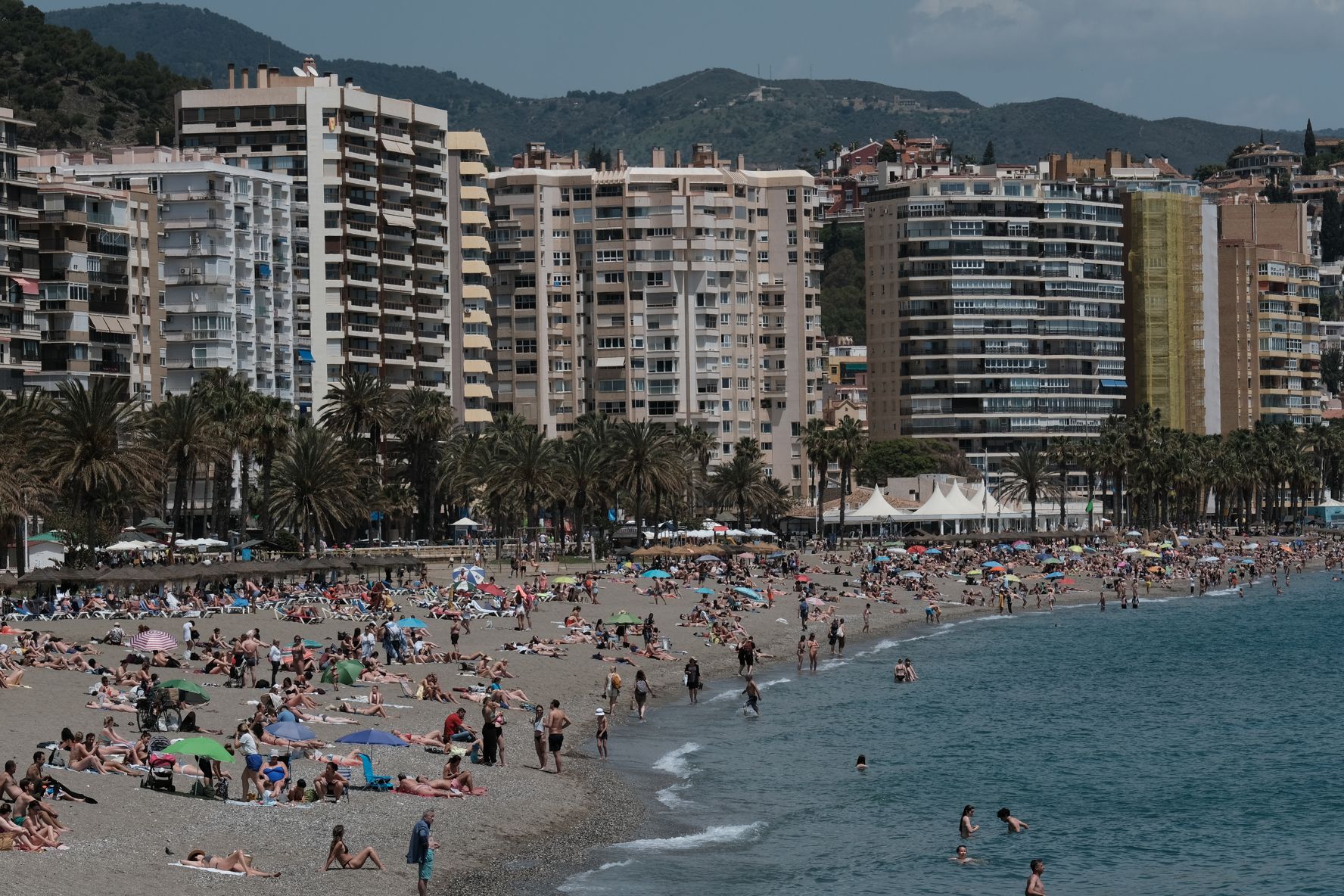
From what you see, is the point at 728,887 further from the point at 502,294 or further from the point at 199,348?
the point at 502,294

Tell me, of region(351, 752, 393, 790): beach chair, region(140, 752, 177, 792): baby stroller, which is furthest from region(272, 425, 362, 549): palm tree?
region(140, 752, 177, 792): baby stroller

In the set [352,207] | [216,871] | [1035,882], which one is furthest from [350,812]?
[352,207]

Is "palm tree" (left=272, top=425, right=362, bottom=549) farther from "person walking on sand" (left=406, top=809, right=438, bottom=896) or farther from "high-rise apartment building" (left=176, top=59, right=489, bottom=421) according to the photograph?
"person walking on sand" (left=406, top=809, right=438, bottom=896)

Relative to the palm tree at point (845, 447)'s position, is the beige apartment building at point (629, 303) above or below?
above

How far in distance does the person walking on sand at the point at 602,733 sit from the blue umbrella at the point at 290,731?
8178mm

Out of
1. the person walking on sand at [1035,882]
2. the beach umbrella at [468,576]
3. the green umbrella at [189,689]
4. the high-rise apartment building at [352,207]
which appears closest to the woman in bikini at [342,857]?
the person walking on sand at [1035,882]

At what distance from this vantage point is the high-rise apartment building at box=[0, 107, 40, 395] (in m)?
99.0

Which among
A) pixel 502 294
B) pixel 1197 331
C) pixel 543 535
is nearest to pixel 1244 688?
pixel 543 535

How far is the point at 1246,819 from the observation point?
42.1 metres

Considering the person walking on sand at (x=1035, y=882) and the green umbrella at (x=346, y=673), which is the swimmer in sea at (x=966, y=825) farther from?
the green umbrella at (x=346, y=673)

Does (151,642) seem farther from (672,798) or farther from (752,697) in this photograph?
(752,697)

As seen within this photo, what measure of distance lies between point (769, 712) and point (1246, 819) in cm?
1684

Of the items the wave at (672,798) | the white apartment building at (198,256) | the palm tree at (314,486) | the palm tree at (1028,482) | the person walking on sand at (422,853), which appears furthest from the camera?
the palm tree at (1028,482)

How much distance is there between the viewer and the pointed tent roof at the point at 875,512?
13538cm
